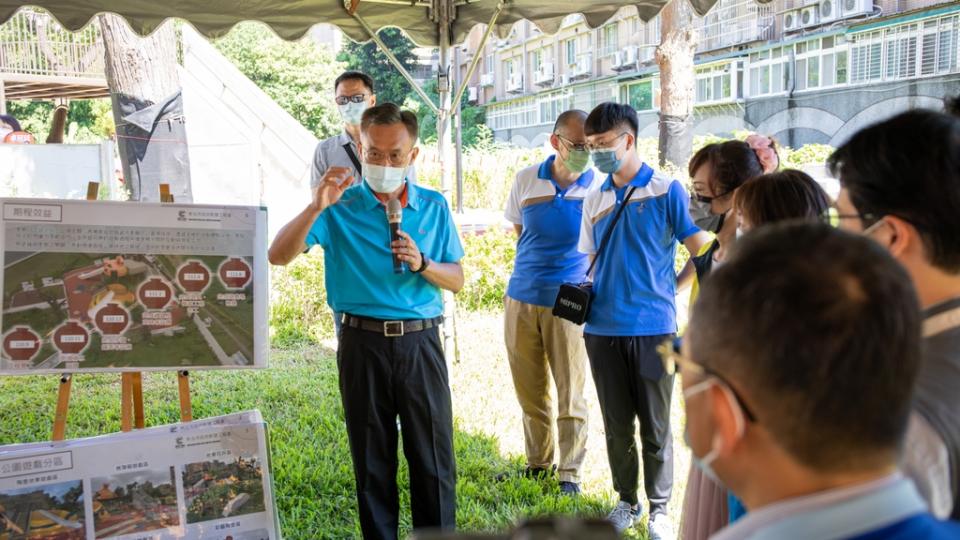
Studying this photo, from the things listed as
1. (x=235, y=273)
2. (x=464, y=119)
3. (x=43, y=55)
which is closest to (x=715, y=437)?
(x=235, y=273)

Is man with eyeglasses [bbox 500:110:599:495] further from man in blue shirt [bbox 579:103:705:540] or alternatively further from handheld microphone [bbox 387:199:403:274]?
handheld microphone [bbox 387:199:403:274]

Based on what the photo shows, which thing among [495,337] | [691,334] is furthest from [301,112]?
[691,334]

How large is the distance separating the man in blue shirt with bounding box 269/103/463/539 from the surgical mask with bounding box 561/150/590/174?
981mm

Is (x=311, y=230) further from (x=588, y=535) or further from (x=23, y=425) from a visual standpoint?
(x=23, y=425)

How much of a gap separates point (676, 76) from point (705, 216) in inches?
321

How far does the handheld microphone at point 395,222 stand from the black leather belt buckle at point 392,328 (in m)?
0.20

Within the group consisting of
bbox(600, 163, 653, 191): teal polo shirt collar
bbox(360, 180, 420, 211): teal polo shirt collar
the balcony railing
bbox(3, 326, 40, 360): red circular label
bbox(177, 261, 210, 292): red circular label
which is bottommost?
bbox(3, 326, 40, 360): red circular label

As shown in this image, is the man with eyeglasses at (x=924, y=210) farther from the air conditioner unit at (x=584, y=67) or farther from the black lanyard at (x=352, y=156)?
the air conditioner unit at (x=584, y=67)

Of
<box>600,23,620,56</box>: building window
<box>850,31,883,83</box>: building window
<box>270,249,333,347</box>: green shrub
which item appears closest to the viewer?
<box>270,249,333,347</box>: green shrub

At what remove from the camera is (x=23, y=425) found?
225 inches

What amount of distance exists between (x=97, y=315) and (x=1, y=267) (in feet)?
1.19

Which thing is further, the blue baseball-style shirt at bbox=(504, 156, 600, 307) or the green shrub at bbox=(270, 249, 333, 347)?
the green shrub at bbox=(270, 249, 333, 347)

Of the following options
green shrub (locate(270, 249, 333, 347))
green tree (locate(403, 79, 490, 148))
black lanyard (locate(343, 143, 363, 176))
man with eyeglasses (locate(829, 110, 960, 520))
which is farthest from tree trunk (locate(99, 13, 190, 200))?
green tree (locate(403, 79, 490, 148))

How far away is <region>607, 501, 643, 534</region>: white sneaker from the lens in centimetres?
363
